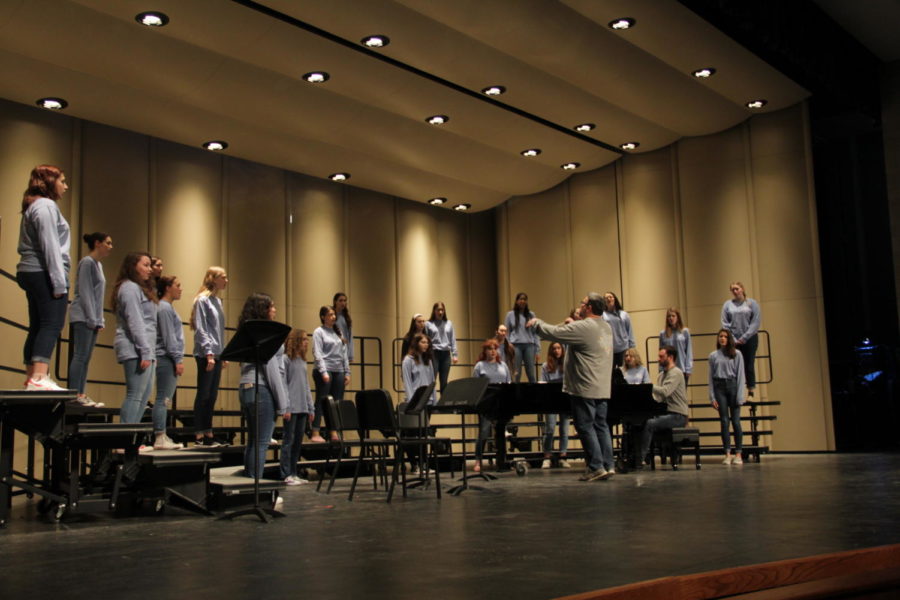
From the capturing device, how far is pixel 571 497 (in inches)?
216

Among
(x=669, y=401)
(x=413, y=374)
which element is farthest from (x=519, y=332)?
(x=669, y=401)

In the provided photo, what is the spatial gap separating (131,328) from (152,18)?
139 inches

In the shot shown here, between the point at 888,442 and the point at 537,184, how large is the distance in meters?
6.24

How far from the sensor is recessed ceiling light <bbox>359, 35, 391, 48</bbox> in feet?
27.2

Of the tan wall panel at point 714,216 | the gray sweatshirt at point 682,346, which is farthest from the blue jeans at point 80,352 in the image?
the tan wall panel at point 714,216

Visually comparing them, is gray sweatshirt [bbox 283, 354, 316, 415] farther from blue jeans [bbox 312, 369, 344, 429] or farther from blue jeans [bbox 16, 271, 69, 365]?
blue jeans [bbox 16, 271, 69, 365]

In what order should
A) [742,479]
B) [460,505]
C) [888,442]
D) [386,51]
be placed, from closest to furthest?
[460,505] < [742,479] < [386,51] < [888,442]

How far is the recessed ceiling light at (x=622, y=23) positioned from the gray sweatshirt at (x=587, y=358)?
3.11 metres

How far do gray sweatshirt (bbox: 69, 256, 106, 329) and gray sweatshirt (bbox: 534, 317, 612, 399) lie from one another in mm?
3337

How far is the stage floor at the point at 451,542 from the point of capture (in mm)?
2506

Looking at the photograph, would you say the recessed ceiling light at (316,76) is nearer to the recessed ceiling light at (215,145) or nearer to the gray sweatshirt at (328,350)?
the recessed ceiling light at (215,145)

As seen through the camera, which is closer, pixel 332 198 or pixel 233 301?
pixel 233 301

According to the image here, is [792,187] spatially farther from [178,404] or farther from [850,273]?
[178,404]

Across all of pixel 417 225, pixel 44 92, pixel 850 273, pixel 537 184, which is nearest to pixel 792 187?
pixel 850 273
